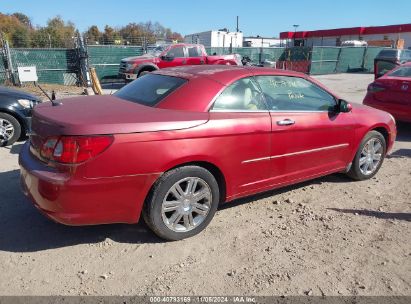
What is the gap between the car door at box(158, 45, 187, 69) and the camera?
53.6 ft

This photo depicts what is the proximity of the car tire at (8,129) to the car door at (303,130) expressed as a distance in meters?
4.59

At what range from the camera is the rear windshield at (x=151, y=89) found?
3619 mm

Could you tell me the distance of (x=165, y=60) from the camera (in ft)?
53.6

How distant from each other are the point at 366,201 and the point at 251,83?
6.67 feet

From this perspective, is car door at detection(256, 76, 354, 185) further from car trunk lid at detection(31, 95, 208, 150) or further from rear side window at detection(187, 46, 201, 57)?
rear side window at detection(187, 46, 201, 57)

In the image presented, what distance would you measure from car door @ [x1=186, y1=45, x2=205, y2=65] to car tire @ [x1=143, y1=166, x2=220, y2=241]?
45.0 ft

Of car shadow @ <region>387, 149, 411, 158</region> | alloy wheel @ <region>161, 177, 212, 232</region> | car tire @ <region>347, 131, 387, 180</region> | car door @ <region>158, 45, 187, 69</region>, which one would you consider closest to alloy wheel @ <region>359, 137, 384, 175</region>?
car tire @ <region>347, 131, 387, 180</region>

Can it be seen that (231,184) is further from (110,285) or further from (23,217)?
(23,217)

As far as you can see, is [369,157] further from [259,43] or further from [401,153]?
[259,43]

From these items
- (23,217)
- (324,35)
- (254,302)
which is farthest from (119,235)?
(324,35)

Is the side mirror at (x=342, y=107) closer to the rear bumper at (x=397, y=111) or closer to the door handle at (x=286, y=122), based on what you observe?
the door handle at (x=286, y=122)

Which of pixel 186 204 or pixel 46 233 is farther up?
pixel 186 204

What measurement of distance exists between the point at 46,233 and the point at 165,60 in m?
13.7

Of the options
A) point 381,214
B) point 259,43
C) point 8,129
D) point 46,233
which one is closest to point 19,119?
point 8,129
